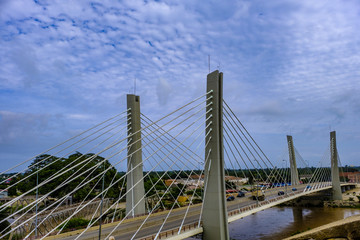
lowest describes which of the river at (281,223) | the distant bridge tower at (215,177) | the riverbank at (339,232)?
the river at (281,223)

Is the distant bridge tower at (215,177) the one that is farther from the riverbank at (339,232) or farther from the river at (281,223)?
the river at (281,223)

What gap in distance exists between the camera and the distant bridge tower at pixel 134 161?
2303 cm

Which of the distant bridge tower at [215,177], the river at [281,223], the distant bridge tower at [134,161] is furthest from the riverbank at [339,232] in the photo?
the distant bridge tower at [134,161]

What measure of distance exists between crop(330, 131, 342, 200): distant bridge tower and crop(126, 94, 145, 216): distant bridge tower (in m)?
41.0

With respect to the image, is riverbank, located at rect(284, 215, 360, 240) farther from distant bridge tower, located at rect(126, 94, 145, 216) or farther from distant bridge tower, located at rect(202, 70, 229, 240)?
distant bridge tower, located at rect(126, 94, 145, 216)

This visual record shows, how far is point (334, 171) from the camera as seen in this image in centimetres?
5112

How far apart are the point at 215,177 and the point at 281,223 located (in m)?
23.6

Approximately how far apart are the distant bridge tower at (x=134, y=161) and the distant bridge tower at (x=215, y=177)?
275 inches

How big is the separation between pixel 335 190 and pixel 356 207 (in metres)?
5.80

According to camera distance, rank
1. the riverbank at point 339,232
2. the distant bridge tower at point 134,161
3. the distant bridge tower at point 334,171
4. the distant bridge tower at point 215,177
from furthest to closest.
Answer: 1. the distant bridge tower at point 334,171
2. the distant bridge tower at point 134,161
3. the riverbank at point 339,232
4. the distant bridge tower at point 215,177

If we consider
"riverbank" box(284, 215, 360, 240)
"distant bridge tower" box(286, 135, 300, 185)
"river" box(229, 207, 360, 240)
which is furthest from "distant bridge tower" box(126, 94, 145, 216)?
"distant bridge tower" box(286, 135, 300, 185)

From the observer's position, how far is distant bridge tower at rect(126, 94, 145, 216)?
75.6 feet

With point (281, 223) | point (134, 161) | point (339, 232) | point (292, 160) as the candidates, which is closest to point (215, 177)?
point (134, 161)

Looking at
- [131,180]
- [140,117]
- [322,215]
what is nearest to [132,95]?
[140,117]
